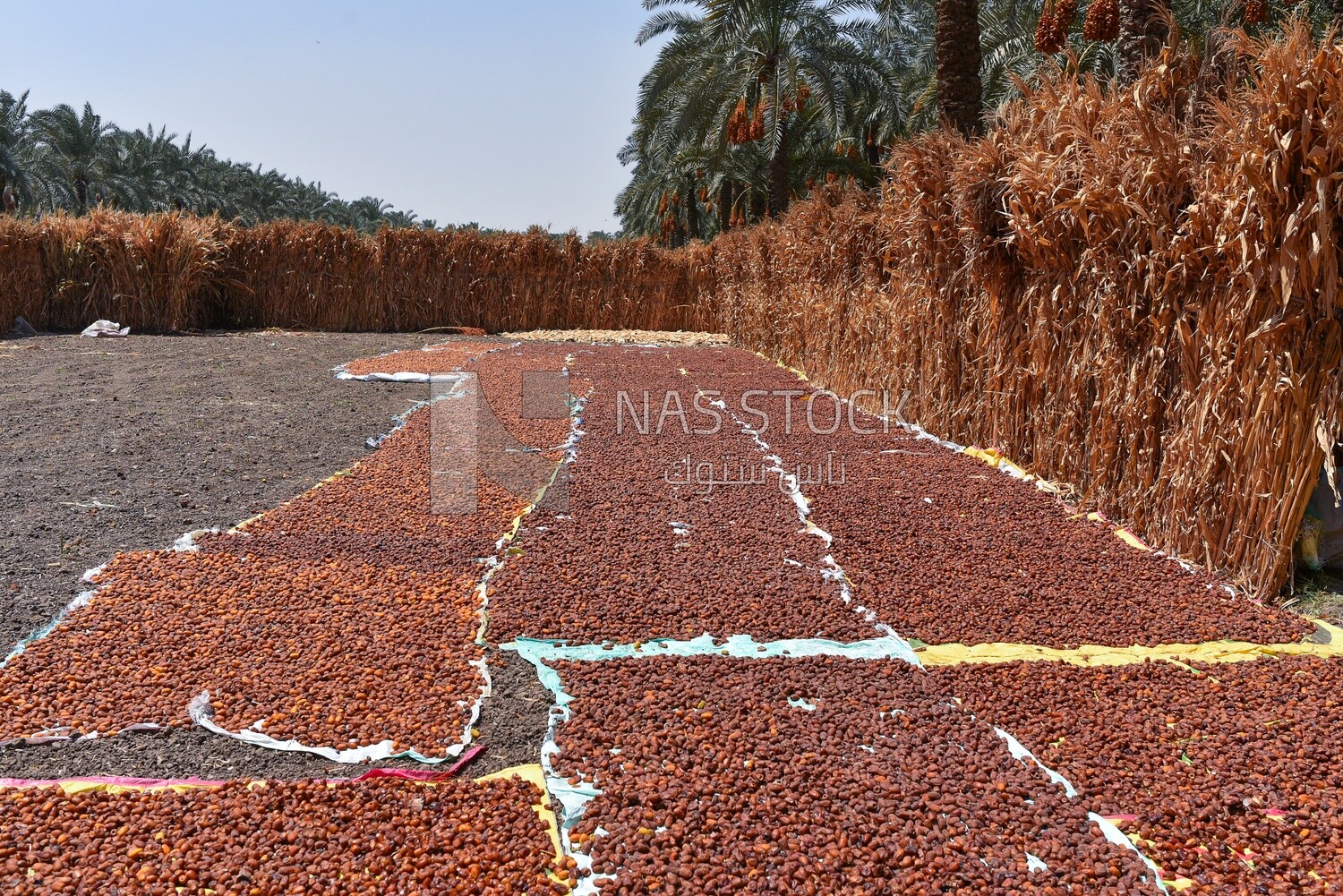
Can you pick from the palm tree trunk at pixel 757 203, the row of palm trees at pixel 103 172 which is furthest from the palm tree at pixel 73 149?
the palm tree trunk at pixel 757 203

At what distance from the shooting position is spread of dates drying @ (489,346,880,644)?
3219 mm

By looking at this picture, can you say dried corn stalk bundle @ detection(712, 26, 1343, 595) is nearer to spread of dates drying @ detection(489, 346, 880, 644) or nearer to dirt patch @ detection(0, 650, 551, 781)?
spread of dates drying @ detection(489, 346, 880, 644)

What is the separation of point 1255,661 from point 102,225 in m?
15.4

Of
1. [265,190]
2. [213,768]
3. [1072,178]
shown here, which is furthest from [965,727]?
[265,190]

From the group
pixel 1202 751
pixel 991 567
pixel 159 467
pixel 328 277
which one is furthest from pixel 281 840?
pixel 328 277

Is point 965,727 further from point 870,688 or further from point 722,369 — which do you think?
point 722,369

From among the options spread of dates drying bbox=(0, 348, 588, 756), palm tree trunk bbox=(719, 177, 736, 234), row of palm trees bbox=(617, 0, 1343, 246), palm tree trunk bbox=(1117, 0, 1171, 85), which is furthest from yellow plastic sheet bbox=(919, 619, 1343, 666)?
palm tree trunk bbox=(719, 177, 736, 234)

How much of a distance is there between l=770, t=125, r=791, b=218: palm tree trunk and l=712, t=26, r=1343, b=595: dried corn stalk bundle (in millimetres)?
9691

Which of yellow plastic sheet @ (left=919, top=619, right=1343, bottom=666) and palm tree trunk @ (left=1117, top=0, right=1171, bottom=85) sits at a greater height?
palm tree trunk @ (left=1117, top=0, right=1171, bottom=85)

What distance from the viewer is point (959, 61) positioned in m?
8.30

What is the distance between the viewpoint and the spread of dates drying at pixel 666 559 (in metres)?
3.22

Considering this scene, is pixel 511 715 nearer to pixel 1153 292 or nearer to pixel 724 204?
pixel 1153 292

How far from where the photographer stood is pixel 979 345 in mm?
5855

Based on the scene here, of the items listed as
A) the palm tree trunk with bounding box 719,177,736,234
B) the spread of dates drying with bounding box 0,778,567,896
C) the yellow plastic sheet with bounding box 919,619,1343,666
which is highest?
the palm tree trunk with bounding box 719,177,736,234
